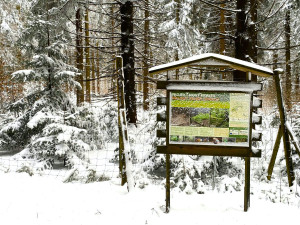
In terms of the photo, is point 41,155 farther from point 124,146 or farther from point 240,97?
point 240,97

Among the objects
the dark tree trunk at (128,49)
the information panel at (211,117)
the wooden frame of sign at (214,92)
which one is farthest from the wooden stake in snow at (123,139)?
the dark tree trunk at (128,49)

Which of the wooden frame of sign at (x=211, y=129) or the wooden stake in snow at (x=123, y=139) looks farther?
the wooden stake in snow at (x=123, y=139)

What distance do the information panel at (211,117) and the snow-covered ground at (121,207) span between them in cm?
115

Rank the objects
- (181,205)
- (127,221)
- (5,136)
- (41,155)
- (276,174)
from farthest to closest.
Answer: (5,136) < (41,155) < (276,174) < (181,205) < (127,221)

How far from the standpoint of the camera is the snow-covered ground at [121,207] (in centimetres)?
370

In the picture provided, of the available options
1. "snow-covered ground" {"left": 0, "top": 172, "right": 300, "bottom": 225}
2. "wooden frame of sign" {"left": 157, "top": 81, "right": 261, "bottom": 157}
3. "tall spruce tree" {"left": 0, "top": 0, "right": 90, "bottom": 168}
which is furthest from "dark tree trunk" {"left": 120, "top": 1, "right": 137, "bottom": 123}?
"wooden frame of sign" {"left": 157, "top": 81, "right": 261, "bottom": 157}

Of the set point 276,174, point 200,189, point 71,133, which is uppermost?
point 71,133

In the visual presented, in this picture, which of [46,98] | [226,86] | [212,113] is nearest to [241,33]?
[226,86]

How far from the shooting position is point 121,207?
161 inches

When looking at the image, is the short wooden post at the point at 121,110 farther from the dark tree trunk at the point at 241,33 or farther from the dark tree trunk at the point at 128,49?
the dark tree trunk at the point at 128,49

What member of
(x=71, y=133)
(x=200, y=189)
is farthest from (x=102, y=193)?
(x=71, y=133)

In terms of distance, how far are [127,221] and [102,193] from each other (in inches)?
46.6

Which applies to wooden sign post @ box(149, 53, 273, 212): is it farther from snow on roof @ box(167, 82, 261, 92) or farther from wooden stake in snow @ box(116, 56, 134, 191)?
wooden stake in snow @ box(116, 56, 134, 191)

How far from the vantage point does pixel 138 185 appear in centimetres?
500
